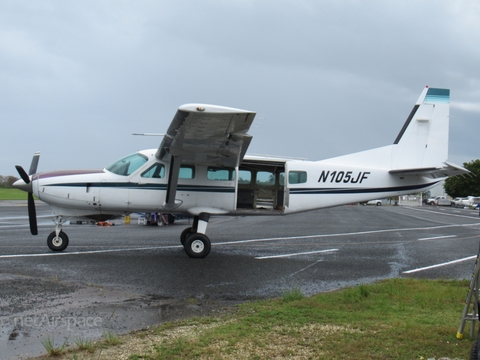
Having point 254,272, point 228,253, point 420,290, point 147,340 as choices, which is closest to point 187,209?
point 228,253

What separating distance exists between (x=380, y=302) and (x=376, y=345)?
82.0 inches

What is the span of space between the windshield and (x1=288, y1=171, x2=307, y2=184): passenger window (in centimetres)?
380

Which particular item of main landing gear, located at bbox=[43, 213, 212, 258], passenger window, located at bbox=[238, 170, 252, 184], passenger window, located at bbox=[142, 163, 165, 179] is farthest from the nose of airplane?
passenger window, located at bbox=[238, 170, 252, 184]

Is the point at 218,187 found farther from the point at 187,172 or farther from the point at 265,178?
the point at 265,178

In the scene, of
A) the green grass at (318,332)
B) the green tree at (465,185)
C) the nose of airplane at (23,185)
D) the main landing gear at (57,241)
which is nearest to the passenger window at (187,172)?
the main landing gear at (57,241)

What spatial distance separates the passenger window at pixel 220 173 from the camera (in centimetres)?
1195

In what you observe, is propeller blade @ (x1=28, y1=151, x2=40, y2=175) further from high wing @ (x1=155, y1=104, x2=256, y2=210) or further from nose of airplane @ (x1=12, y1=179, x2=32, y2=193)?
high wing @ (x1=155, y1=104, x2=256, y2=210)

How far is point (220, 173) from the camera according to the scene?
39.3 ft

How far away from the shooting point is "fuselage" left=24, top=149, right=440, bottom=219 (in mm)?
11477

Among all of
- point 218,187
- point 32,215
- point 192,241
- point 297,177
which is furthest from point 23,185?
point 297,177

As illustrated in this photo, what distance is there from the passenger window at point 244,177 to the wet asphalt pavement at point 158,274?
189cm

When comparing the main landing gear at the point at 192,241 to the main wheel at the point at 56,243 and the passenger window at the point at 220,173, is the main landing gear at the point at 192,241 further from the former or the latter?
the passenger window at the point at 220,173

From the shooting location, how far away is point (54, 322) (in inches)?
210

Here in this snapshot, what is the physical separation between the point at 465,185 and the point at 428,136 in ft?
315
